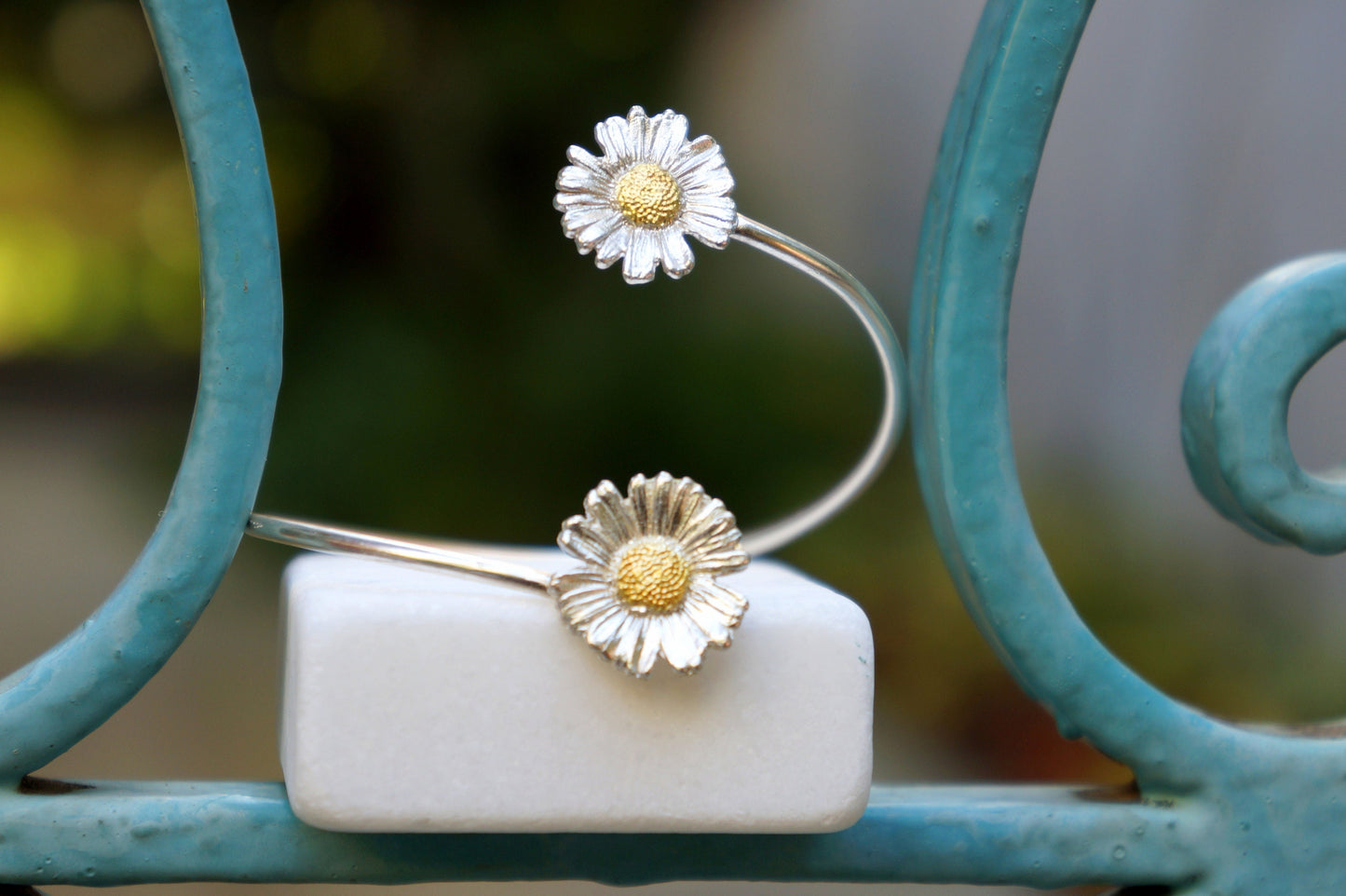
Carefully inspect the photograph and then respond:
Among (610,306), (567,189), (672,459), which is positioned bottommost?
(567,189)

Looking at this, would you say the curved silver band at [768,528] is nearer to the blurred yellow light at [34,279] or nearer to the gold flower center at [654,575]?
the gold flower center at [654,575]

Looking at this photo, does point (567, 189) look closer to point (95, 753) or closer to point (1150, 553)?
point (95, 753)

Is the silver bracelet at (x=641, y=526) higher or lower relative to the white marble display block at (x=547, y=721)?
higher

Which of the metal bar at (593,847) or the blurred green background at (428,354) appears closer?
the metal bar at (593,847)

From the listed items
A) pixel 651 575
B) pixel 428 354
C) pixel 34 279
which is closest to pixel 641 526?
pixel 651 575

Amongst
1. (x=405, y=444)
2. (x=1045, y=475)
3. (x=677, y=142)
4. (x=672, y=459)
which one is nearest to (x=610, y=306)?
(x=672, y=459)

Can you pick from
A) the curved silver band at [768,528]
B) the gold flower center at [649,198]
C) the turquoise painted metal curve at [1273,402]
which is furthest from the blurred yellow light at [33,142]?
the turquoise painted metal curve at [1273,402]

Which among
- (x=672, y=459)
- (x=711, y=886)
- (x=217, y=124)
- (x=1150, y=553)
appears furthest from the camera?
(x=1150, y=553)

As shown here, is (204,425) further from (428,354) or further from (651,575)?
(428,354)
